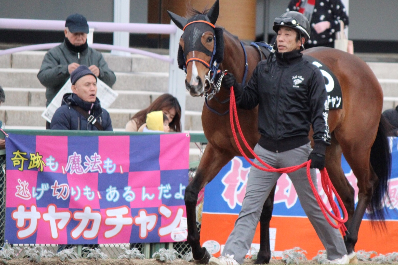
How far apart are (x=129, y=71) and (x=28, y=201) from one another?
4.37 m

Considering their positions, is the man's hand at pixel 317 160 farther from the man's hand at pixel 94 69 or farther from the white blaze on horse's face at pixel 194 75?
the man's hand at pixel 94 69

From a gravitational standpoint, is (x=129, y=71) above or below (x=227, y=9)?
below

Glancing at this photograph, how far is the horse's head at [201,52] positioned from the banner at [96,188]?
1.47 meters

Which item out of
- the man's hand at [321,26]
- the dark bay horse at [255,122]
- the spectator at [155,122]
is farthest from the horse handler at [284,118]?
the man's hand at [321,26]

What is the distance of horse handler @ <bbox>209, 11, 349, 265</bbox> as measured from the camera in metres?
4.14

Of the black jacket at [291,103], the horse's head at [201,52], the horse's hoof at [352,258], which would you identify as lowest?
the horse's hoof at [352,258]

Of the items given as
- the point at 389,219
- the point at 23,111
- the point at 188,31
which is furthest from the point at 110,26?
the point at 389,219

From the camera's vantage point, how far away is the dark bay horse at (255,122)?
4191 mm

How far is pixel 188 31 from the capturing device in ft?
13.8

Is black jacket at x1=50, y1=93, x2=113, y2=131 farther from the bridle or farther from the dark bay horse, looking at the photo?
the bridle

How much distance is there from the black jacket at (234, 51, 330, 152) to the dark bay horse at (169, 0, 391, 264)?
1.27 ft

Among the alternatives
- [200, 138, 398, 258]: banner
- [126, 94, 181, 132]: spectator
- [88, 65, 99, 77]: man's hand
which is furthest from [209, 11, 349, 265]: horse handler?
[88, 65, 99, 77]: man's hand

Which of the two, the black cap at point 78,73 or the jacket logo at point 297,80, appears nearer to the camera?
the jacket logo at point 297,80

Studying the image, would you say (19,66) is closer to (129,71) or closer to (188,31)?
(129,71)
